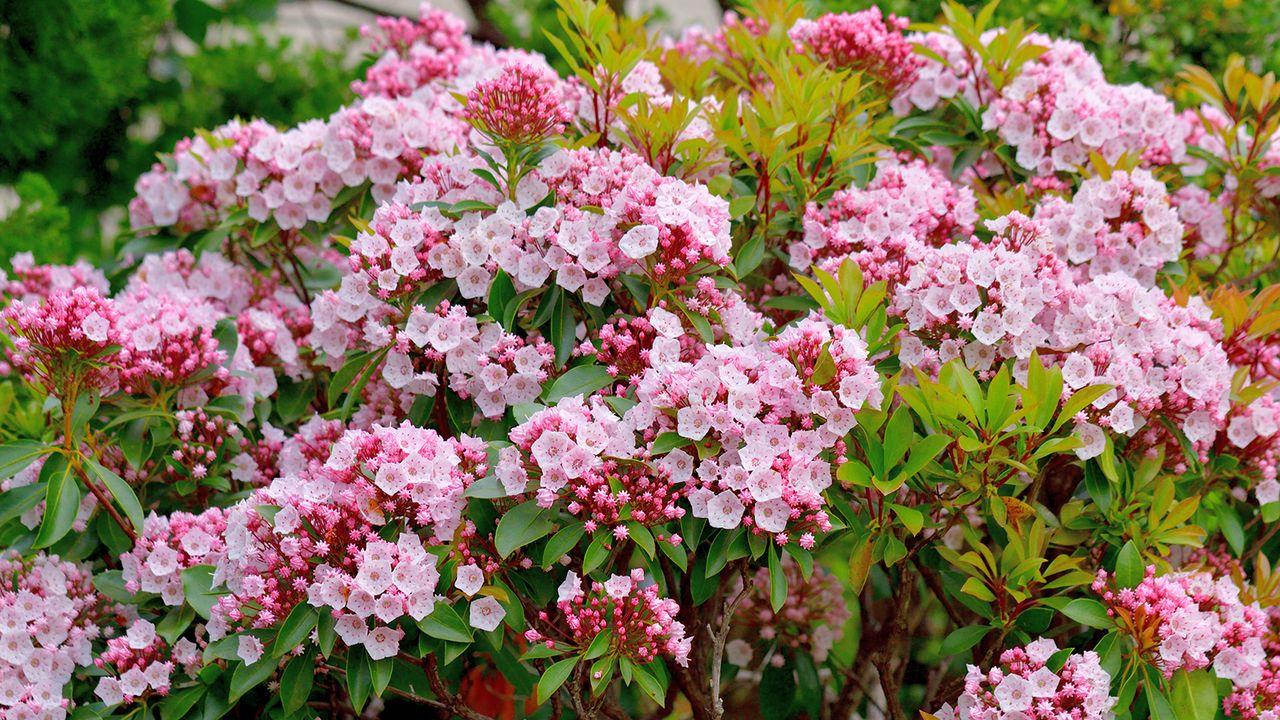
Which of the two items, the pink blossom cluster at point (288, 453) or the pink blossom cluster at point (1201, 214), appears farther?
the pink blossom cluster at point (1201, 214)

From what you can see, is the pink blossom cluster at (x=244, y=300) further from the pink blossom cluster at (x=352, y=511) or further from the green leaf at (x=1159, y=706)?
the green leaf at (x=1159, y=706)

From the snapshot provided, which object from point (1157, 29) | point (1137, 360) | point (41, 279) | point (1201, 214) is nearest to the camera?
point (1137, 360)

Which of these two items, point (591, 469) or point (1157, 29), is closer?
point (591, 469)

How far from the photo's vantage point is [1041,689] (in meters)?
2.10

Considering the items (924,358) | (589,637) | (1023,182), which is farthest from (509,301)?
(1023,182)

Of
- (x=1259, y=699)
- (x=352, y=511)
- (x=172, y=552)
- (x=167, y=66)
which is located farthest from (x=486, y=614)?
(x=167, y=66)

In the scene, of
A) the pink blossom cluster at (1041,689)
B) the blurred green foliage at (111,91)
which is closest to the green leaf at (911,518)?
the pink blossom cluster at (1041,689)

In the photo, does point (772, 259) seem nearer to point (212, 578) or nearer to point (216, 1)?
point (212, 578)

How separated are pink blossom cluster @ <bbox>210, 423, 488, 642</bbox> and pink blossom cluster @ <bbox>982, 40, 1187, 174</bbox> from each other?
1.57 meters

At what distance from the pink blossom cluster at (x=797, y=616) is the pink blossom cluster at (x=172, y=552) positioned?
4.27 feet

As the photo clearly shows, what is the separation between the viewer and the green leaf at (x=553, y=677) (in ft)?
6.33

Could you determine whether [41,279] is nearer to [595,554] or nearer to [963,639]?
[595,554]

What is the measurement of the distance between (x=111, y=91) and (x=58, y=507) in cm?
291

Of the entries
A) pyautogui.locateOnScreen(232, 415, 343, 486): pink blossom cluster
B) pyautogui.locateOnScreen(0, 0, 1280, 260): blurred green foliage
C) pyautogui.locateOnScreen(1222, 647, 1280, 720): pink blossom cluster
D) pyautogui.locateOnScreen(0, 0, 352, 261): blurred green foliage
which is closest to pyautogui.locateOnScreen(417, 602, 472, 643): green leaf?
pyautogui.locateOnScreen(232, 415, 343, 486): pink blossom cluster
